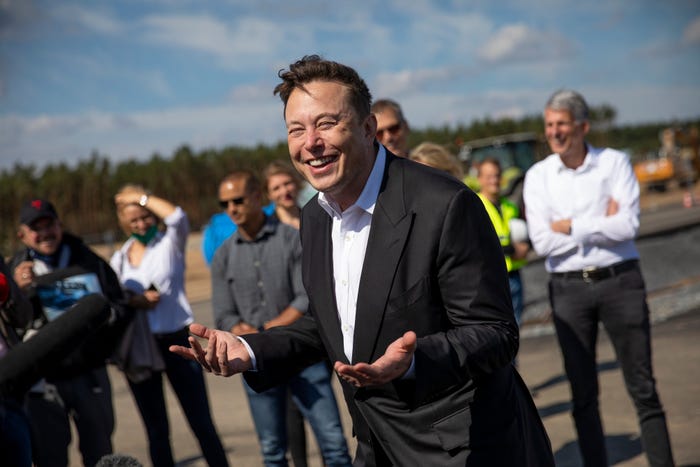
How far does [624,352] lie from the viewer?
4.94m

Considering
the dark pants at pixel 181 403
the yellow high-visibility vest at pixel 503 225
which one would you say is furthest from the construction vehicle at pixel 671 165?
the dark pants at pixel 181 403

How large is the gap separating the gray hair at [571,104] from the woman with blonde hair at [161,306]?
2.65m

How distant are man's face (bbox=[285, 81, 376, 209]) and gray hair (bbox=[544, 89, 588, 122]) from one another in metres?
2.60

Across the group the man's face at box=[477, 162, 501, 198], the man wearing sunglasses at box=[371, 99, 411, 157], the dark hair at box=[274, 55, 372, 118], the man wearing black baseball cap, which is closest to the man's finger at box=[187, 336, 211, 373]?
the dark hair at box=[274, 55, 372, 118]

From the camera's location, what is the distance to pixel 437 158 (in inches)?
217

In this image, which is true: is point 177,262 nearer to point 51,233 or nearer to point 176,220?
point 176,220

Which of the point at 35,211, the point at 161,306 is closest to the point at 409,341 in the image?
the point at 35,211

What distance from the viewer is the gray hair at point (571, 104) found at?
16.6 feet

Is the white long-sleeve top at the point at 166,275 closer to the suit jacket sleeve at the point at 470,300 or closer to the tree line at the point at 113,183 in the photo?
the suit jacket sleeve at the point at 470,300

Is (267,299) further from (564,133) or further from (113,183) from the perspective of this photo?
(113,183)

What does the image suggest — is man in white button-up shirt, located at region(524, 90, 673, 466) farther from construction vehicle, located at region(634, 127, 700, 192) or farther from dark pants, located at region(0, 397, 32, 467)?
construction vehicle, located at region(634, 127, 700, 192)

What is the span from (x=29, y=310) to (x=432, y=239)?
2261 millimetres

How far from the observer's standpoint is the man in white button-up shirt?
4.89 metres

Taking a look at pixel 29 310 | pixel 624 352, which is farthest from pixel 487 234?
pixel 624 352
